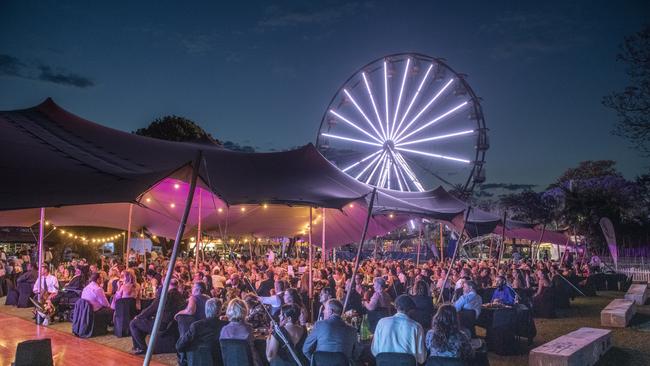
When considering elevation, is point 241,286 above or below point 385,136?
below

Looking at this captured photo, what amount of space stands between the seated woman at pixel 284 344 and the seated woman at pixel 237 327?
20cm

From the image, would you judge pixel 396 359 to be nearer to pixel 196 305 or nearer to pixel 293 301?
pixel 293 301

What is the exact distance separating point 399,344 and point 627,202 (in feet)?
130

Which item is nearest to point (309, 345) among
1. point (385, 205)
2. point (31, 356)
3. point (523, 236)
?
point (31, 356)

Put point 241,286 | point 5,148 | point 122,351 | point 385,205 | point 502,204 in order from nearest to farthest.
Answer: point 5,148
point 122,351
point 385,205
point 241,286
point 502,204

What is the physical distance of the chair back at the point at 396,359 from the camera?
4.23m

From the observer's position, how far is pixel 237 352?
16.3 feet

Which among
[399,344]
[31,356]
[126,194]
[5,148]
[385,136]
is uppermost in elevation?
[385,136]

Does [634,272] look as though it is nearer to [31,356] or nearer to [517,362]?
[517,362]

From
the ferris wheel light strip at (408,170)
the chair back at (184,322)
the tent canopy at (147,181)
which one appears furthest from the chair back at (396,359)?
the ferris wheel light strip at (408,170)

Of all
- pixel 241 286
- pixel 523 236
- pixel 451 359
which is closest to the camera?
pixel 451 359

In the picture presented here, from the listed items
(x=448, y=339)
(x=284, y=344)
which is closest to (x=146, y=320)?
(x=284, y=344)

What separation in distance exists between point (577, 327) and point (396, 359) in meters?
8.01

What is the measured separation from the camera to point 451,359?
404 centimetres
